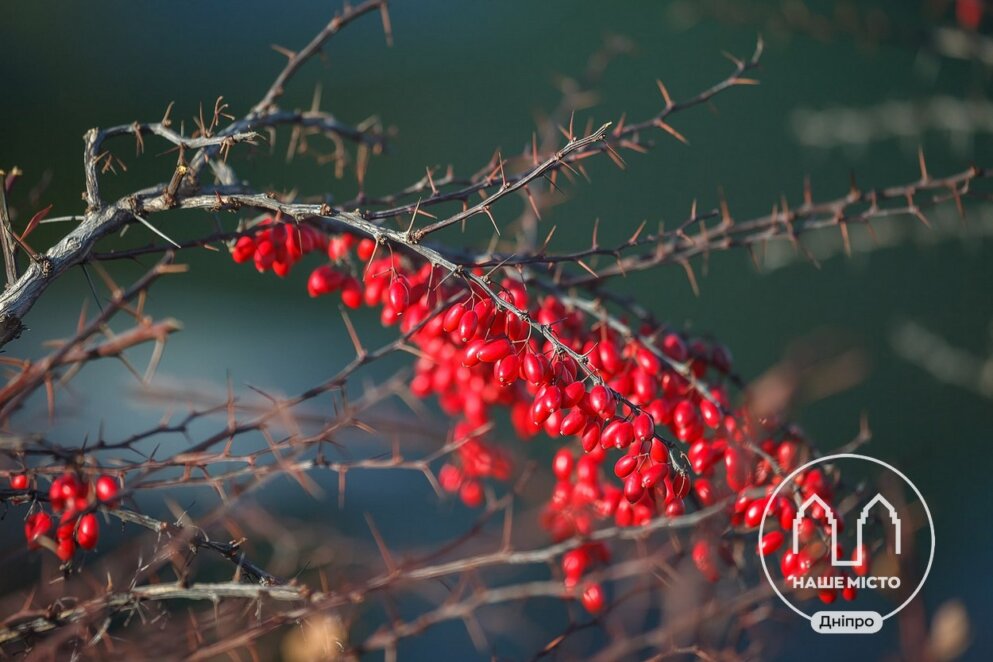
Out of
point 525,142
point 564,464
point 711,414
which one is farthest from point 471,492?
point 525,142

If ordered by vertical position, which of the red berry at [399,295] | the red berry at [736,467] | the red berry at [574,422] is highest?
the red berry at [399,295]

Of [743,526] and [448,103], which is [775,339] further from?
[743,526]

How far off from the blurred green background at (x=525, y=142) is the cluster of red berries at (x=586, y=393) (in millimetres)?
2856

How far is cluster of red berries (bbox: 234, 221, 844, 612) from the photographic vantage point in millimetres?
1064

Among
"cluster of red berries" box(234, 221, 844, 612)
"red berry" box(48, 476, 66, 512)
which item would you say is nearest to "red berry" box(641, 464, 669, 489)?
"cluster of red berries" box(234, 221, 844, 612)

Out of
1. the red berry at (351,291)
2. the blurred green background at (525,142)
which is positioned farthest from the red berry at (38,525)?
the blurred green background at (525,142)

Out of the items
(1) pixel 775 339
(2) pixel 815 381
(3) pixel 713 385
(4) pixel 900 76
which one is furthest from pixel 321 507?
(4) pixel 900 76

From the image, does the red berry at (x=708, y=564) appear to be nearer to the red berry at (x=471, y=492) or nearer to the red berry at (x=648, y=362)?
the red berry at (x=648, y=362)

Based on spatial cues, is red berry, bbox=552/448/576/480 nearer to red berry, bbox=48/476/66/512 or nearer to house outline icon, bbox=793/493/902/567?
house outline icon, bbox=793/493/902/567

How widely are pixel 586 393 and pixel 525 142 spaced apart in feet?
12.7

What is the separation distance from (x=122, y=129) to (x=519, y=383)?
0.79m

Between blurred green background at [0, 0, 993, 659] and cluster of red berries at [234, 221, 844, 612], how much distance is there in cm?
286

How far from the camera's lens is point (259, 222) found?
4.21ft

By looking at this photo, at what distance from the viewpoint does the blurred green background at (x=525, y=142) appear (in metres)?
4.67
